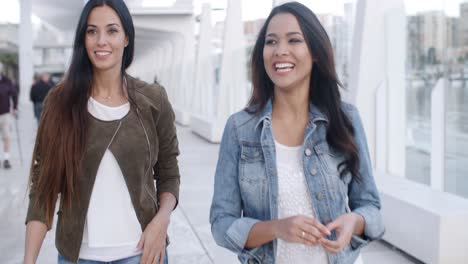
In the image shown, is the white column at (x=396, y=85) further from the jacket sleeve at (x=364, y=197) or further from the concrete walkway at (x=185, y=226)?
the jacket sleeve at (x=364, y=197)

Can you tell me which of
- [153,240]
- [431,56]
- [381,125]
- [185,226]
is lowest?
[185,226]

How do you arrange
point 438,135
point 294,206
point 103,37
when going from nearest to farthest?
point 294,206
point 103,37
point 438,135

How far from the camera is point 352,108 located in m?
2.07

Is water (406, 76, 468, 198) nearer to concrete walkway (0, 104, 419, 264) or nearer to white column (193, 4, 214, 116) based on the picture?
concrete walkway (0, 104, 419, 264)

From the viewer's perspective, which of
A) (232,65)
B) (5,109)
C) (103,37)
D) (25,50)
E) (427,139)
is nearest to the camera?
(103,37)

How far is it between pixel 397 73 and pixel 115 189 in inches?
219

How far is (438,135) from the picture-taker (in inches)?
237

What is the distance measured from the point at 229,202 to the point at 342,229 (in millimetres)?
370

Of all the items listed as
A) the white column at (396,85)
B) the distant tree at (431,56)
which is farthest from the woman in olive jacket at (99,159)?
the white column at (396,85)

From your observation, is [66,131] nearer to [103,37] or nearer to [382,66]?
[103,37]

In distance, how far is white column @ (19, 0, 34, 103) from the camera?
123ft

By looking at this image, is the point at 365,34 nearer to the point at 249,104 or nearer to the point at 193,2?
the point at 249,104

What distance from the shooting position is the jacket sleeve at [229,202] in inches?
74.9

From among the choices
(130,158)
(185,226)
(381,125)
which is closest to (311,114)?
(130,158)
